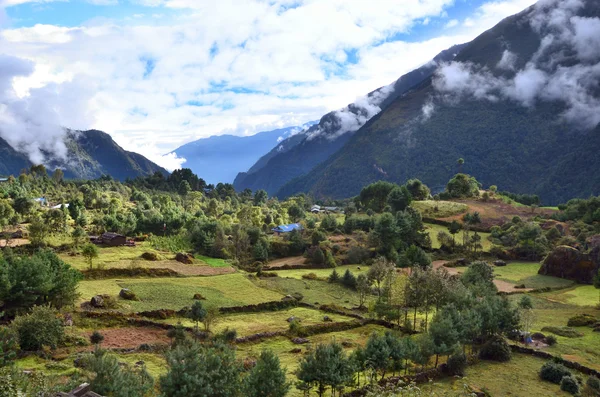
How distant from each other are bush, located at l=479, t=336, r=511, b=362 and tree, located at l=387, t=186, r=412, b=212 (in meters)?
70.9

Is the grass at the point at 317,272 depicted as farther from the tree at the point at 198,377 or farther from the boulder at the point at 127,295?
the tree at the point at 198,377

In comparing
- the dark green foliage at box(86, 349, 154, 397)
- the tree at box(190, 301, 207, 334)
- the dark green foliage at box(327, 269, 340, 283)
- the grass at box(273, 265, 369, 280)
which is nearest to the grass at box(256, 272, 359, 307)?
→ the dark green foliage at box(327, 269, 340, 283)

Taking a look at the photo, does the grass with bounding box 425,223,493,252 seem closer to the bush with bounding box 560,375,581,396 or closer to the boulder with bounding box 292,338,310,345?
the boulder with bounding box 292,338,310,345

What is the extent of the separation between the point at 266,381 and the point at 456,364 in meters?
16.8

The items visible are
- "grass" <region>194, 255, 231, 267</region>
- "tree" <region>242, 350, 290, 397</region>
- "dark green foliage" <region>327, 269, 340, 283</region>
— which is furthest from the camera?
"grass" <region>194, 255, 231, 267</region>

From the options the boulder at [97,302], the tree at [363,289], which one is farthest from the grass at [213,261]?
the boulder at [97,302]

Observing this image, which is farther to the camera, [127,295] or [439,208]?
[439,208]

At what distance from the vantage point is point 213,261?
70.8 meters

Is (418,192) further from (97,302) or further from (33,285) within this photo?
(33,285)

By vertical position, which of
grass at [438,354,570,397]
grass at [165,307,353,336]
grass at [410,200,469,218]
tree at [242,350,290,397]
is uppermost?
grass at [410,200,469,218]

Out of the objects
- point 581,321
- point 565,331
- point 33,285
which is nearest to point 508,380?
point 565,331

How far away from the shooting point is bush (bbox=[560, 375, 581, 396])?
32.5 m

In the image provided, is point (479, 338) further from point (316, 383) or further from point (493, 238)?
point (493, 238)

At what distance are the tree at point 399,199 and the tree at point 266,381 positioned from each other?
87.9 meters
